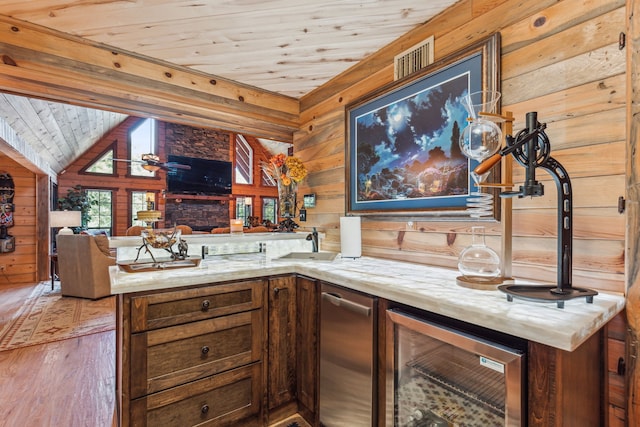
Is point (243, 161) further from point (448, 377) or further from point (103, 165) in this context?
point (448, 377)

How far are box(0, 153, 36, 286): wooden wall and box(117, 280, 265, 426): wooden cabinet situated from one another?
6.06 meters

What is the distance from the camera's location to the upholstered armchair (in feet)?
14.8

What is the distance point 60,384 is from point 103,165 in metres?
8.06

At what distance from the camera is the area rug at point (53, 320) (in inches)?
125

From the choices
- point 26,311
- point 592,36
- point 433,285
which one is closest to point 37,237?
point 26,311

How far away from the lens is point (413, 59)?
6.29 feet

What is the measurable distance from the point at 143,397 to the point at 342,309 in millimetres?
1017

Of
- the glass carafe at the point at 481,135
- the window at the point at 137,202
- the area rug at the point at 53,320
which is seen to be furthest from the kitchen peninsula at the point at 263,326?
the window at the point at 137,202

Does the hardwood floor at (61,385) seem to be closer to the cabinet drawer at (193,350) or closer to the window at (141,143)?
the cabinet drawer at (193,350)

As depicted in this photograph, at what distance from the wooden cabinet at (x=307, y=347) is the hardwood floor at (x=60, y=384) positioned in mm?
1213

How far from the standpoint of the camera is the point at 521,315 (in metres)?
0.92

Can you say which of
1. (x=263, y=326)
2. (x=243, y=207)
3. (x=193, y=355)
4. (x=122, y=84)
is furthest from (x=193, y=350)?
(x=243, y=207)

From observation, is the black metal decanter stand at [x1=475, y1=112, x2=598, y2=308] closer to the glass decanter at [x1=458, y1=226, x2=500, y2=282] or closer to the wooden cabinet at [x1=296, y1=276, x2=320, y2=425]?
the glass decanter at [x1=458, y1=226, x2=500, y2=282]

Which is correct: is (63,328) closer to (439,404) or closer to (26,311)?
(26,311)
